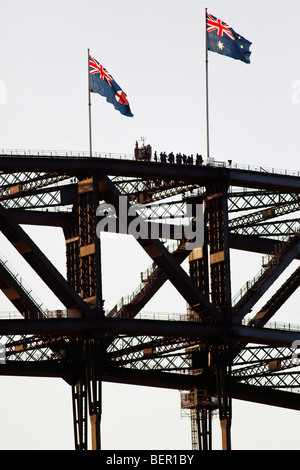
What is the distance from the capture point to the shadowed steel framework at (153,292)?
128375mm

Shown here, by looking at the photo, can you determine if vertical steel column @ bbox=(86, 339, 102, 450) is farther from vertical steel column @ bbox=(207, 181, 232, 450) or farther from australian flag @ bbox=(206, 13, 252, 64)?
australian flag @ bbox=(206, 13, 252, 64)

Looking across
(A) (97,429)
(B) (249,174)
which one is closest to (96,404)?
(A) (97,429)

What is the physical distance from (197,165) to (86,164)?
8.56 meters

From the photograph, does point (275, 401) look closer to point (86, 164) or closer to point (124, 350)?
point (124, 350)

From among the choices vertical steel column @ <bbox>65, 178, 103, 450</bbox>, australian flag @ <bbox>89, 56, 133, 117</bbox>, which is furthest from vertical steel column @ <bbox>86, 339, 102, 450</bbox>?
australian flag @ <bbox>89, 56, 133, 117</bbox>

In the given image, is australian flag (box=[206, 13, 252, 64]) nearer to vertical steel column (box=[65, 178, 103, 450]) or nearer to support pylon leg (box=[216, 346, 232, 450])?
vertical steel column (box=[65, 178, 103, 450])

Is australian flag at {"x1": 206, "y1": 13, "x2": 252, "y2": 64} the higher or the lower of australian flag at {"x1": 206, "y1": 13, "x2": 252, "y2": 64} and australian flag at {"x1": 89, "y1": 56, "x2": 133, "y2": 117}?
the higher

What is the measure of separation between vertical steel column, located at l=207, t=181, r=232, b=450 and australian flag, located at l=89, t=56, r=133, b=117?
28.2ft

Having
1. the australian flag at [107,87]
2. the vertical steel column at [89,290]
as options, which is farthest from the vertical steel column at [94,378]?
the australian flag at [107,87]

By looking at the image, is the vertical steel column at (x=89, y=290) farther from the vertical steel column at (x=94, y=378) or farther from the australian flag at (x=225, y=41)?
the australian flag at (x=225, y=41)

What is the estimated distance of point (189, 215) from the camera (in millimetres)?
136625

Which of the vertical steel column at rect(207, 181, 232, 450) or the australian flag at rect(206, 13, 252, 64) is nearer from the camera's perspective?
the vertical steel column at rect(207, 181, 232, 450)

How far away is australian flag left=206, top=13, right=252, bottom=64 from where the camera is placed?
443 ft

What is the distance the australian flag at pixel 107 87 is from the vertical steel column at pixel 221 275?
8607mm
